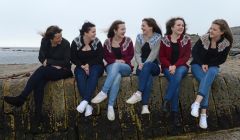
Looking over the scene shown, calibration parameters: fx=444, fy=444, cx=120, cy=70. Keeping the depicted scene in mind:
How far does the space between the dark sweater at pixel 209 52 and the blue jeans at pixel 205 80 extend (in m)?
0.12

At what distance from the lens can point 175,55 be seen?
8.45 m

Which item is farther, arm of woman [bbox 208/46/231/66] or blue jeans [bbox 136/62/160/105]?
arm of woman [bbox 208/46/231/66]

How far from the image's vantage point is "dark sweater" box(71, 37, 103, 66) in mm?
8414

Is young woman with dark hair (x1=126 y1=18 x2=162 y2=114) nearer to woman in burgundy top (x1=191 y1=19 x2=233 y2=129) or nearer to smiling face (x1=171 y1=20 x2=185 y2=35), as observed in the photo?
smiling face (x1=171 y1=20 x2=185 y2=35)

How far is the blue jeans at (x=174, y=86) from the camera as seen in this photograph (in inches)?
316

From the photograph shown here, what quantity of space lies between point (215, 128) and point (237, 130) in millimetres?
428

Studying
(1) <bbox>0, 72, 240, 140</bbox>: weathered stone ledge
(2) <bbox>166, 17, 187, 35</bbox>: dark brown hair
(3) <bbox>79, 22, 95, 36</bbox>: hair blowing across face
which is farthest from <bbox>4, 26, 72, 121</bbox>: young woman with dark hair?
(2) <bbox>166, 17, 187, 35</bbox>: dark brown hair

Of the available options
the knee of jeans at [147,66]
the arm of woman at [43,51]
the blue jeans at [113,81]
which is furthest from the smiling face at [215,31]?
the arm of woman at [43,51]

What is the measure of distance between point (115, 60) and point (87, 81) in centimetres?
69

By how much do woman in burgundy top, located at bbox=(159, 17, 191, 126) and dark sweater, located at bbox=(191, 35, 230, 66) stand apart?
216mm

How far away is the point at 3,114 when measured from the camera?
27.9ft

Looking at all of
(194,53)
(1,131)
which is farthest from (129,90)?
(1,131)

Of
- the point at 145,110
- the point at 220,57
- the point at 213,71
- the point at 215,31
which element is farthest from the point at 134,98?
the point at 215,31

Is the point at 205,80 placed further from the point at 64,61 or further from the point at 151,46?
the point at 64,61
